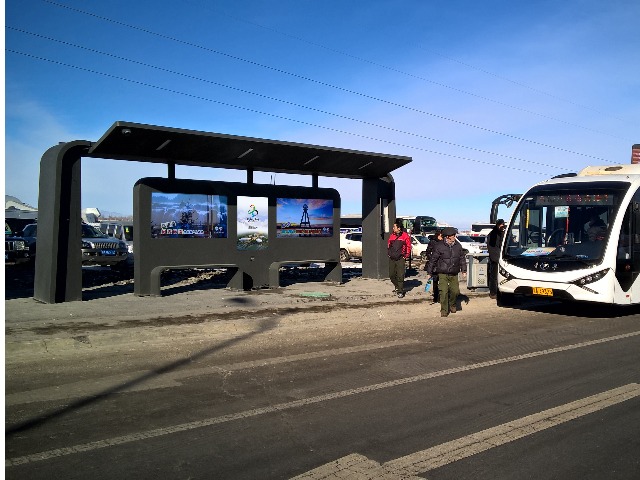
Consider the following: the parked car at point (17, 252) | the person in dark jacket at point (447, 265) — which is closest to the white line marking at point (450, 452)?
the person in dark jacket at point (447, 265)

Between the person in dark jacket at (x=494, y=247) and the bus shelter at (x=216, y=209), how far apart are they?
4.39m

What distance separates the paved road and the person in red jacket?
153 inches

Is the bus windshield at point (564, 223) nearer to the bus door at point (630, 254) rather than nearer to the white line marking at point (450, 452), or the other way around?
the bus door at point (630, 254)

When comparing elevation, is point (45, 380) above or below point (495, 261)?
below

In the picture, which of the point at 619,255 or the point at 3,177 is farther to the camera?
the point at 619,255

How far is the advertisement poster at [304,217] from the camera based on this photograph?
17.0 metres

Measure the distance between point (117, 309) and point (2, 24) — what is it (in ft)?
31.2

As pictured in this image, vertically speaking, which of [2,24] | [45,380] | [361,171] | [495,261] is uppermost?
[361,171]

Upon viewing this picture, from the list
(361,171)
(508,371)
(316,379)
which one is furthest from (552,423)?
(361,171)

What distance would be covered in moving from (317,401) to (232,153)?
10109 millimetres

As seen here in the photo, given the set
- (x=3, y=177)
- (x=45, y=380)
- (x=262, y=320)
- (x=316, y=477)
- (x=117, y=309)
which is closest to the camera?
(x=3, y=177)

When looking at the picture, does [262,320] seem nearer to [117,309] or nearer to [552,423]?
[117,309]

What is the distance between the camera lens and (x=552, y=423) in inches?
209

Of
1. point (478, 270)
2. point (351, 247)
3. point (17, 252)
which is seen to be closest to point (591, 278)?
point (478, 270)
